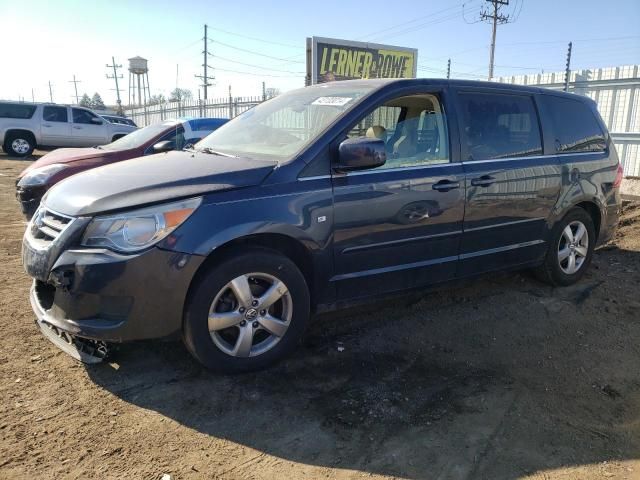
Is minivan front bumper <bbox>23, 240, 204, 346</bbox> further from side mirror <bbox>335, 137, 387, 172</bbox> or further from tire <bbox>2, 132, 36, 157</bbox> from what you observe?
tire <bbox>2, 132, 36, 157</bbox>

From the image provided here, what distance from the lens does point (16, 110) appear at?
58.5 ft

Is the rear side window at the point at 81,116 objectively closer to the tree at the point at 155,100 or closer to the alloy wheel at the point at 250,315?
the alloy wheel at the point at 250,315

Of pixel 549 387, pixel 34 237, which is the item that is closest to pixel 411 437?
pixel 549 387

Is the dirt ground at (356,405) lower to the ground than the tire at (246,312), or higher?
lower

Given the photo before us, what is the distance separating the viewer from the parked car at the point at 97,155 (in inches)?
247

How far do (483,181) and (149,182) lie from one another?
248cm

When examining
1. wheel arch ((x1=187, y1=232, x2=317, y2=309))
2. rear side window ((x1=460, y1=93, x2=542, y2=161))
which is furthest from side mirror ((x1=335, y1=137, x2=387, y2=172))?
rear side window ((x1=460, y1=93, x2=542, y2=161))

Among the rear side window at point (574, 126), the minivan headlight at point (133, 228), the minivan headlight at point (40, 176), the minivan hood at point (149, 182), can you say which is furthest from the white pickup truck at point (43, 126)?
the minivan headlight at point (133, 228)

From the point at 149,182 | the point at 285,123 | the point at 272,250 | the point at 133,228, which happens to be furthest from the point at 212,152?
the point at 133,228

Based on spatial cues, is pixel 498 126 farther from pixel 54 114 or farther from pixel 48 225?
pixel 54 114

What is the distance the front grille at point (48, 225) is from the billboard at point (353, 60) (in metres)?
10.4

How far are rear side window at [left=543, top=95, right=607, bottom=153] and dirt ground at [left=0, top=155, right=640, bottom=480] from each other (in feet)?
5.41

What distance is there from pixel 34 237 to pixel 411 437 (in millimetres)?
2535

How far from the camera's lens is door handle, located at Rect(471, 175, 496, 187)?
13.0ft
